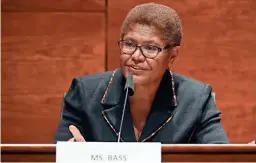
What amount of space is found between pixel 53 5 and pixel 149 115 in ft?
3.39

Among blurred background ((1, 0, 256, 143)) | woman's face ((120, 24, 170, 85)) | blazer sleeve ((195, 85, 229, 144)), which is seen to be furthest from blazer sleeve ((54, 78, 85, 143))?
blurred background ((1, 0, 256, 143))

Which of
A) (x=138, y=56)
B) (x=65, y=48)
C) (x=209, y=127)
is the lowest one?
(x=209, y=127)

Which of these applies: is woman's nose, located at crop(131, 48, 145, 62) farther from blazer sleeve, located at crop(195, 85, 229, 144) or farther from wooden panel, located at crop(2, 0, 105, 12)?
wooden panel, located at crop(2, 0, 105, 12)

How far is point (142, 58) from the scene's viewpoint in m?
1.47

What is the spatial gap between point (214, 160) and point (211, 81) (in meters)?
1.40

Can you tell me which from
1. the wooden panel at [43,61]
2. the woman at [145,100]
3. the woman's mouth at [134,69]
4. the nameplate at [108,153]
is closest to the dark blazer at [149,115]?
the woman at [145,100]

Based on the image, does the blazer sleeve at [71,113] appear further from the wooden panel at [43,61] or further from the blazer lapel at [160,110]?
the wooden panel at [43,61]

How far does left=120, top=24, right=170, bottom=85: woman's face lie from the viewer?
1476 mm

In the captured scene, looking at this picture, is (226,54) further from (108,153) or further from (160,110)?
(108,153)

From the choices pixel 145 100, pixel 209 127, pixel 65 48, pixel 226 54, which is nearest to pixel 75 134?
pixel 145 100

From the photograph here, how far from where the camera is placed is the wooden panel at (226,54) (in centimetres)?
239

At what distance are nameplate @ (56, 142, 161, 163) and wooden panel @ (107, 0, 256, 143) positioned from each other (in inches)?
55.5

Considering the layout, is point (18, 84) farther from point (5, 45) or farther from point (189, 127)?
point (189, 127)

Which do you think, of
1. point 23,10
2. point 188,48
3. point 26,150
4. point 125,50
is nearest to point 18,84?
point 23,10
